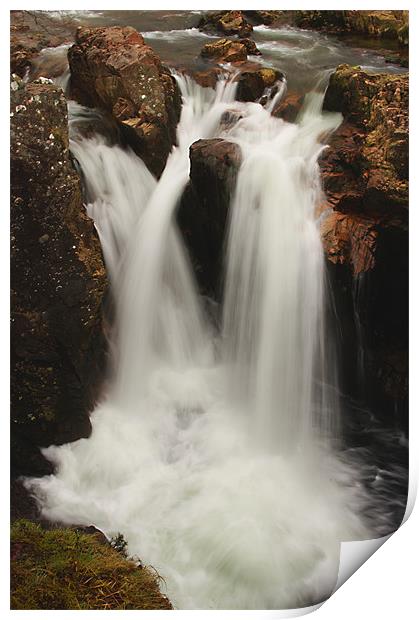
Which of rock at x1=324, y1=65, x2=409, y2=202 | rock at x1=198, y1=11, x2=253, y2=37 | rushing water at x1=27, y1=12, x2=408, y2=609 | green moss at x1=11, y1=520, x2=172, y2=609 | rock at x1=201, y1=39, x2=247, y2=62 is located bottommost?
green moss at x1=11, y1=520, x2=172, y2=609

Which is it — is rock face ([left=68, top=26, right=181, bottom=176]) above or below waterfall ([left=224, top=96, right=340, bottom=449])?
above

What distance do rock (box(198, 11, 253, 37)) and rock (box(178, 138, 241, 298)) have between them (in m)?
0.62

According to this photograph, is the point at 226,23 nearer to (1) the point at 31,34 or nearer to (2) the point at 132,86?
(2) the point at 132,86

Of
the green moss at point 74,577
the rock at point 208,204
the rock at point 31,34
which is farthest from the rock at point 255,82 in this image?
the green moss at point 74,577

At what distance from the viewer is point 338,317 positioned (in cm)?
359

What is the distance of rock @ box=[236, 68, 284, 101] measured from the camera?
3.67 m

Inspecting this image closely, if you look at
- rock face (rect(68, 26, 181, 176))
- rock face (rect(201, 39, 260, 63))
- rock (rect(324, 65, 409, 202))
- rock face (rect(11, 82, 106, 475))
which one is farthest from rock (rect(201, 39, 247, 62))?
rock face (rect(11, 82, 106, 475))

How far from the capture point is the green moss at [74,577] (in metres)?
2.95

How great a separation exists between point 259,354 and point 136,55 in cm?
186

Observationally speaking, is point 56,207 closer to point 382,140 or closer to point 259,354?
point 259,354

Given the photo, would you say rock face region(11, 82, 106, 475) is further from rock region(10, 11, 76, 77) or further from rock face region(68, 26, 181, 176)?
rock face region(68, 26, 181, 176)

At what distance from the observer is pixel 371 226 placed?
11.6ft

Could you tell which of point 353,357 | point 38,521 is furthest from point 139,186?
point 38,521

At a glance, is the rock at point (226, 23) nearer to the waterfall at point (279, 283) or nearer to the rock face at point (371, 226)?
the waterfall at point (279, 283)
